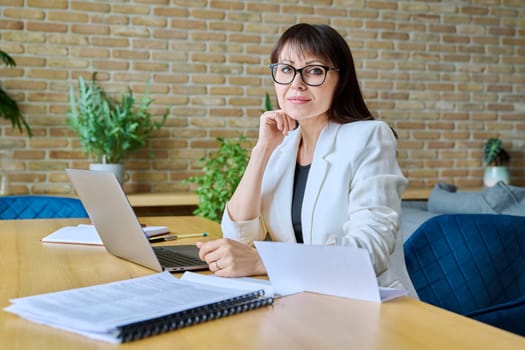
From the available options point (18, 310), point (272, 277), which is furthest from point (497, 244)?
point (18, 310)

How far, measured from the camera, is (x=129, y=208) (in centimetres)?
140

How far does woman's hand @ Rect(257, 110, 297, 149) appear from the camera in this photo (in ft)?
6.46

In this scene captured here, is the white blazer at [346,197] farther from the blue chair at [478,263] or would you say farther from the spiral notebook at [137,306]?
the spiral notebook at [137,306]

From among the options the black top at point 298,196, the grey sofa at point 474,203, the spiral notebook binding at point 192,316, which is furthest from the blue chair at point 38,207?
the spiral notebook binding at point 192,316

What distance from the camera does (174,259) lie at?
5.16 feet

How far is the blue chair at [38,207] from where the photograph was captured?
2.89m

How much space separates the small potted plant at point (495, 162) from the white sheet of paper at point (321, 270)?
4120 millimetres

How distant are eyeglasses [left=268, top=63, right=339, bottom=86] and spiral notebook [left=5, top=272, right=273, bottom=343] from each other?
74cm

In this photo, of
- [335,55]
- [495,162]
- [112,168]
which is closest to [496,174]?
[495,162]

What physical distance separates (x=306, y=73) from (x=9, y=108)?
2770mm

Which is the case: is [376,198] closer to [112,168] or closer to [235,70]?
[112,168]

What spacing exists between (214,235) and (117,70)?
105 inches

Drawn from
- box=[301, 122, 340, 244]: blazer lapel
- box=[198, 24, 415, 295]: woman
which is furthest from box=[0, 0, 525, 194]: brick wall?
box=[301, 122, 340, 244]: blazer lapel

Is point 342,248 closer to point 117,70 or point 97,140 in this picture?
point 97,140
